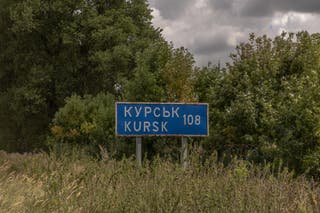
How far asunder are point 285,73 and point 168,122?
598cm

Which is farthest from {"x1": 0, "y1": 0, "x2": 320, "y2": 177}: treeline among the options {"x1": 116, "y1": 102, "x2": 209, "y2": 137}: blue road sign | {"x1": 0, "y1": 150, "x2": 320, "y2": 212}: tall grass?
{"x1": 0, "y1": 150, "x2": 320, "y2": 212}: tall grass

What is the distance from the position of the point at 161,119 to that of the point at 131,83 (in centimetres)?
720

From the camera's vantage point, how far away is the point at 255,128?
682 inches

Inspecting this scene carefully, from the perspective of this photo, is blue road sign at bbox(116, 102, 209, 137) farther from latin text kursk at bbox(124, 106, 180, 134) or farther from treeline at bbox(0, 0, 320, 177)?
treeline at bbox(0, 0, 320, 177)

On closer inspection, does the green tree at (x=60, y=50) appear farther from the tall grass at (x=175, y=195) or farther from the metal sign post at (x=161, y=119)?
the tall grass at (x=175, y=195)

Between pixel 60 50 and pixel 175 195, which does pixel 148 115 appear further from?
pixel 60 50

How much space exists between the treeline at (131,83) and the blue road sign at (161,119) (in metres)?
1.90

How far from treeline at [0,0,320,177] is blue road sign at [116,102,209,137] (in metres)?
1.90

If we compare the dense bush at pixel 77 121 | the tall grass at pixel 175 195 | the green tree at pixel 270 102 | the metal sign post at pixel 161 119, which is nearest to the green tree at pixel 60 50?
the dense bush at pixel 77 121

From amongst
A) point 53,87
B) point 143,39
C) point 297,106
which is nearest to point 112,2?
point 143,39

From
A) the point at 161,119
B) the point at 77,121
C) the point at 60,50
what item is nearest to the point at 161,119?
the point at 161,119

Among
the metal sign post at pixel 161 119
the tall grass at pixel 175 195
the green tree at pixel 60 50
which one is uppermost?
the green tree at pixel 60 50

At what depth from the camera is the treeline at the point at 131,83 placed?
16203 millimetres

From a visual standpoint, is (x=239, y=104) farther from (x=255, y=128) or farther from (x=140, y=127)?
(x=140, y=127)
